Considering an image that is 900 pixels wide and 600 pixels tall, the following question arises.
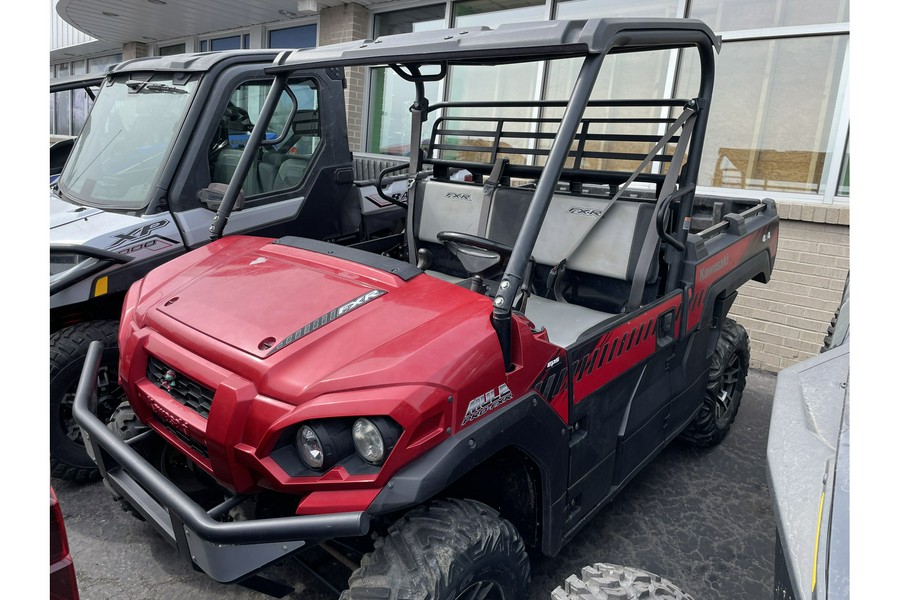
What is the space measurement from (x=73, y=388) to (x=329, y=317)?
1949mm

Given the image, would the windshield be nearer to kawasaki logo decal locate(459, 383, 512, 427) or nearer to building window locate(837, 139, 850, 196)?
kawasaki logo decal locate(459, 383, 512, 427)

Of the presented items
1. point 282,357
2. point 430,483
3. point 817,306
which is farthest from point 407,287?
point 817,306

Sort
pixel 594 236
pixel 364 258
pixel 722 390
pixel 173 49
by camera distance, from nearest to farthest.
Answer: pixel 364 258 → pixel 594 236 → pixel 722 390 → pixel 173 49

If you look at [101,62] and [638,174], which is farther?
[101,62]

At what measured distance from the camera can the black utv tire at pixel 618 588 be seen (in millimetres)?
1559

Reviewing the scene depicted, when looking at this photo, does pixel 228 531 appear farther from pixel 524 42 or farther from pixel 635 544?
pixel 635 544

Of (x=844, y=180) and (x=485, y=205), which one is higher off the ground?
(x=844, y=180)

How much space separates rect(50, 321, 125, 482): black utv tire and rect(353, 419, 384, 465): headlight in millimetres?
1882

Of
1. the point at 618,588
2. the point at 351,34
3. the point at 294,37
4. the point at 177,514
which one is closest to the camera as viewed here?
the point at 618,588

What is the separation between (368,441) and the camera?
65.5 inches

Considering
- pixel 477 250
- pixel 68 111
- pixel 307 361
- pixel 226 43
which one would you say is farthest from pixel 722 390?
pixel 68 111

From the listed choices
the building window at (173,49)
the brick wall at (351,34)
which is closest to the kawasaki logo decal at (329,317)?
the brick wall at (351,34)

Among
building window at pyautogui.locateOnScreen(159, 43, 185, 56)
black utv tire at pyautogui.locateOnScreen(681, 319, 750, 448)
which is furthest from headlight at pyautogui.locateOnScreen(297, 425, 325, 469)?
building window at pyautogui.locateOnScreen(159, 43, 185, 56)

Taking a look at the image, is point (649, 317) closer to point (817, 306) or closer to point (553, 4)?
point (817, 306)
